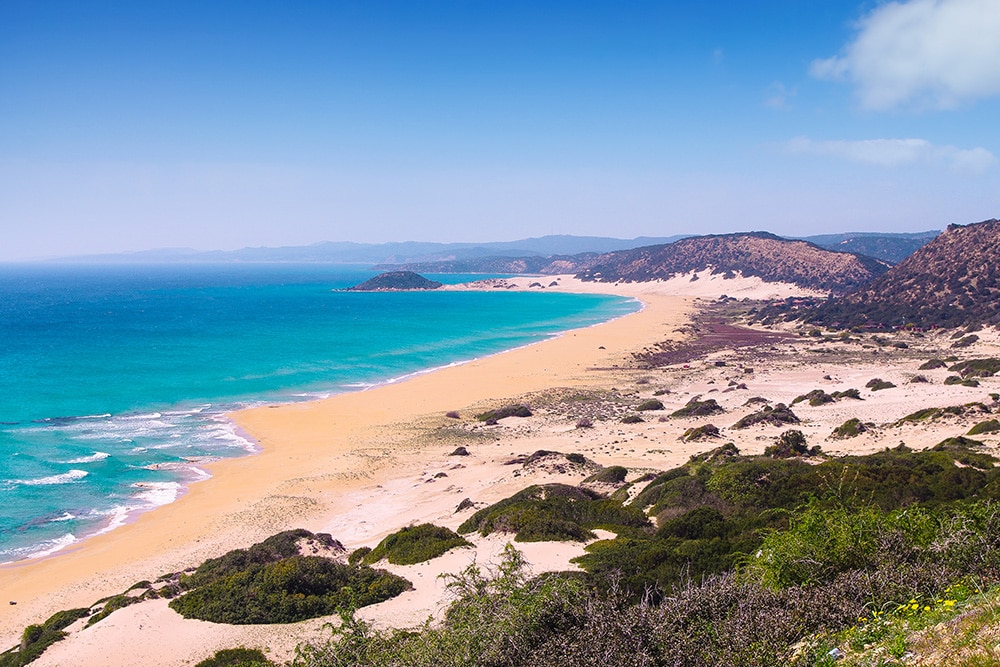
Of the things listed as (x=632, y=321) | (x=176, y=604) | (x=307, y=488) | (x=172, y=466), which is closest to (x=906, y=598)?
(x=176, y=604)

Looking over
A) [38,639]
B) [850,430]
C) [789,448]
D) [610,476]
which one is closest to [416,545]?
[38,639]

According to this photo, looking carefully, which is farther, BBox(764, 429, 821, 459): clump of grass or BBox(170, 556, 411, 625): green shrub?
BBox(764, 429, 821, 459): clump of grass

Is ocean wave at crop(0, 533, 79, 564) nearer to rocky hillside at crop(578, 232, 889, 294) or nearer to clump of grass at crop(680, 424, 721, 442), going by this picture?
clump of grass at crop(680, 424, 721, 442)

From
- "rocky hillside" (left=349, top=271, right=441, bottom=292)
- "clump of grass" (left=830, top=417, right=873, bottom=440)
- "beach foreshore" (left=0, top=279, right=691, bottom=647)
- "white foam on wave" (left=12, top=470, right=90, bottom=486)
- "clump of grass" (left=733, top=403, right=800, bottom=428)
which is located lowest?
"beach foreshore" (left=0, top=279, right=691, bottom=647)

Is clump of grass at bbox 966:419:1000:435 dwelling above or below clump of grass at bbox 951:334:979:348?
above

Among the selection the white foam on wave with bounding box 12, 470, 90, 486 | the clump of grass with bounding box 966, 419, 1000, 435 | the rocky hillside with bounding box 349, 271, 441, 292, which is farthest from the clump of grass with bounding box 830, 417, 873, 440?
the rocky hillside with bounding box 349, 271, 441, 292

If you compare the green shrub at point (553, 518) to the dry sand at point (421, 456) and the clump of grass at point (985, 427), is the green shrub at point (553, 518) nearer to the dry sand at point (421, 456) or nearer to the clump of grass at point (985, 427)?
the dry sand at point (421, 456)
